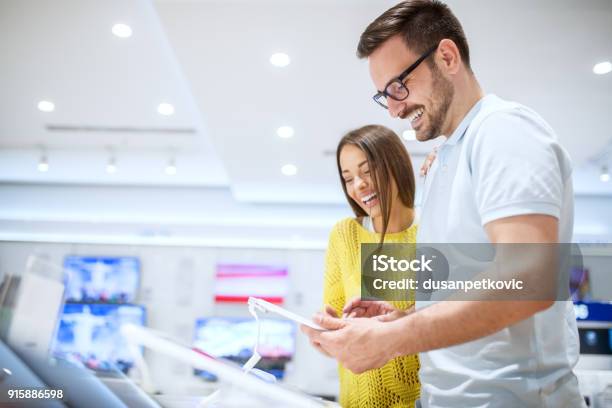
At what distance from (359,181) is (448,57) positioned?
55 cm

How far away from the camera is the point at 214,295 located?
18.2 feet

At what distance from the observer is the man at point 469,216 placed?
652mm

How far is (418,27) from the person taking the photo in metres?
0.92

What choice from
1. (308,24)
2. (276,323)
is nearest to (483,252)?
(308,24)

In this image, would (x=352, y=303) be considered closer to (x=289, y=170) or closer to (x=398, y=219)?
(x=398, y=219)

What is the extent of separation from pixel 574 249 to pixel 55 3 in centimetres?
311

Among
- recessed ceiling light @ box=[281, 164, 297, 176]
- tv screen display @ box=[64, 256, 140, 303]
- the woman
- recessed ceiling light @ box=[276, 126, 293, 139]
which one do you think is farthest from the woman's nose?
tv screen display @ box=[64, 256, 140, 303]

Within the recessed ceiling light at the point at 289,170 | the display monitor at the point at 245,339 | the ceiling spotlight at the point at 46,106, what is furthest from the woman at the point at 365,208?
the display monitor at the point at 245,339

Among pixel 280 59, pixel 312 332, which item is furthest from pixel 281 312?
pixel 280 59

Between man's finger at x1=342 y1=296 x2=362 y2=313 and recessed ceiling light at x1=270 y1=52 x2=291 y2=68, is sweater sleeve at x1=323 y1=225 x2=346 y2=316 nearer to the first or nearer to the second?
man's finger at x1=342 y1=296 x2=362 y2=313

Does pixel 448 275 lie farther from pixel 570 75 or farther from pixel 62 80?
pixel 62 80

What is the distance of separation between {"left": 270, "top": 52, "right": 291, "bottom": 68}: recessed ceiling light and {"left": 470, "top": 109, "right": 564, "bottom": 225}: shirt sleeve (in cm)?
249

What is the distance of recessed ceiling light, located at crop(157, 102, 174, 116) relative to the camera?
4195mm

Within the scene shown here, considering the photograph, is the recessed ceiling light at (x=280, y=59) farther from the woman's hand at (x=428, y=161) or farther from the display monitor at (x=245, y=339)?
the display monitor at (x=245, y=339)
